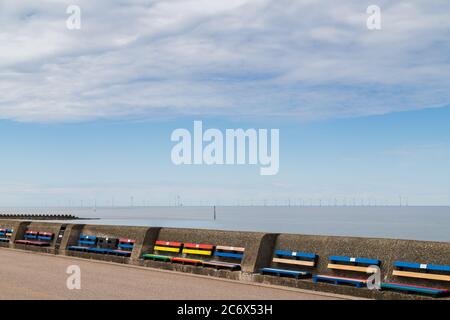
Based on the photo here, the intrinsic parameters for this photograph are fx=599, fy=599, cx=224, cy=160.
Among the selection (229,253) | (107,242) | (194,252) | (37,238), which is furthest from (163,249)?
(37,238)

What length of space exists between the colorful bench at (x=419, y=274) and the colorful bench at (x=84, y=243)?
11.9 meters

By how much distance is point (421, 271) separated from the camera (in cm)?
1262

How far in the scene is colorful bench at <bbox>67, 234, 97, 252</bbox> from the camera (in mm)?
21453

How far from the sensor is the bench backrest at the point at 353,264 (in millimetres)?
13430

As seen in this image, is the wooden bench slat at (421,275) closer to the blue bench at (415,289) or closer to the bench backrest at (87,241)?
the blue bench at (415,289)

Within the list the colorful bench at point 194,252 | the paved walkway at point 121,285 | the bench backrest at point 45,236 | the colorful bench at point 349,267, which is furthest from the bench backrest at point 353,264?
the bench backrest at point 45,236

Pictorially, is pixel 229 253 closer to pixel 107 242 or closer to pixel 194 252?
pixel 194 252

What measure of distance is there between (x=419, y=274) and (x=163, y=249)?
8.63 meters

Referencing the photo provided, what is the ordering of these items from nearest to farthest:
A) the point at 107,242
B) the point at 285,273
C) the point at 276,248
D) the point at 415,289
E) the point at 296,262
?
the point at 415,289 < the point at 285,273 < the point at 296,262 < the point at 276,248 < the point at 107,242

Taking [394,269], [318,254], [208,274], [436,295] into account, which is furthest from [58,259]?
[436,295]

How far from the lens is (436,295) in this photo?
11.6 meters

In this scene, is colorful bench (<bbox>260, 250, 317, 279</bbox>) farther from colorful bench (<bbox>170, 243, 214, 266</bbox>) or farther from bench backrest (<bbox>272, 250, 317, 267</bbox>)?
colorful bench (<bbox>170, 243, 214, 266</bbox>)

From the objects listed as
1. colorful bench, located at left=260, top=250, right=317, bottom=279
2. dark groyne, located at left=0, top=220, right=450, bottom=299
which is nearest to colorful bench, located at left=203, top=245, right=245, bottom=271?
dark groyne, located at left=0, top=220, right=450, bottom=299

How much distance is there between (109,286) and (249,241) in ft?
13.7
